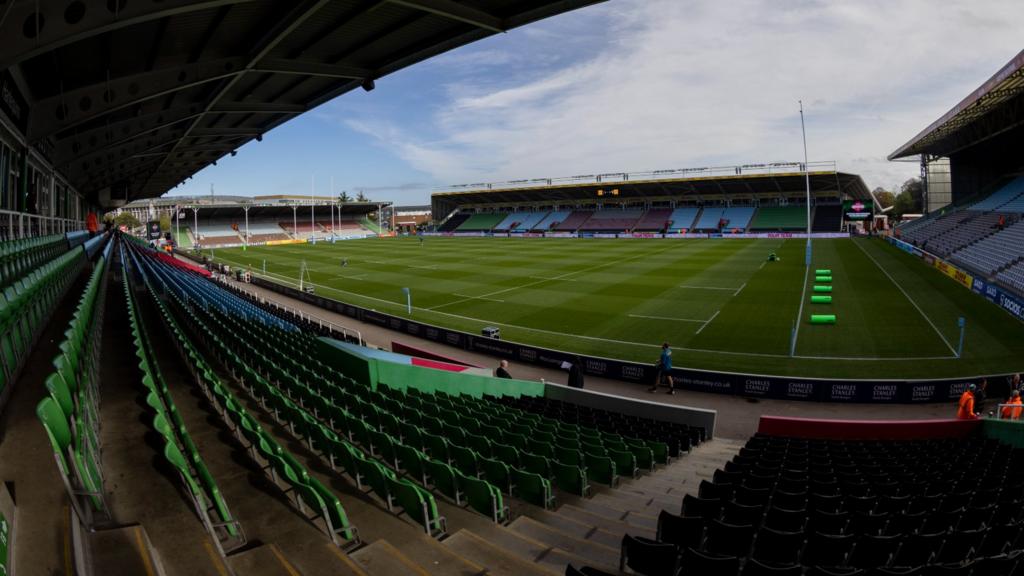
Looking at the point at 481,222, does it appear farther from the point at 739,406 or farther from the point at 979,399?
the point at 979,399

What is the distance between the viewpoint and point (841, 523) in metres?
5.43

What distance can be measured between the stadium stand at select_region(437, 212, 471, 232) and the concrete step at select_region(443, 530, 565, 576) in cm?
10568

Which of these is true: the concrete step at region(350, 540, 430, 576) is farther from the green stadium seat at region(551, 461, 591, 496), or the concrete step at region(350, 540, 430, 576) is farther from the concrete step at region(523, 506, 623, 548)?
the green stadium seat at region(551, 461, 591, 496)

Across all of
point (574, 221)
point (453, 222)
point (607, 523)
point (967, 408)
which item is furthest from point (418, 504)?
point (453, 222)

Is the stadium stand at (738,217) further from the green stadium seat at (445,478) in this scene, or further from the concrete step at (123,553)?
the concrete step at (123,553)

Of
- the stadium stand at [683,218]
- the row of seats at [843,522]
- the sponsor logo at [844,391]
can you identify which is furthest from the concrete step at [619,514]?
the stadium stand at [683,218]

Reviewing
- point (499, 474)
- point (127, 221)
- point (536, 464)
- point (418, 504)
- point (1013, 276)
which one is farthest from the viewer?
point (127, 221)

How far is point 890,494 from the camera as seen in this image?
668 cm

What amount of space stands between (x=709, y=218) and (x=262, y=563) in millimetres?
89546

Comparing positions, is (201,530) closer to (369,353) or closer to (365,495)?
(365,495)

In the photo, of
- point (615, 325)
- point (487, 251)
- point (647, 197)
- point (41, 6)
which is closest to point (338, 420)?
point (41, 6)

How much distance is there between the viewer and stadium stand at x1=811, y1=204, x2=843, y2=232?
246ft

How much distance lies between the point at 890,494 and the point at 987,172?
65.7 m

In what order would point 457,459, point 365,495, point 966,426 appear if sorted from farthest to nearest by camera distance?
point 966,426, point 457,459, point 365,495
